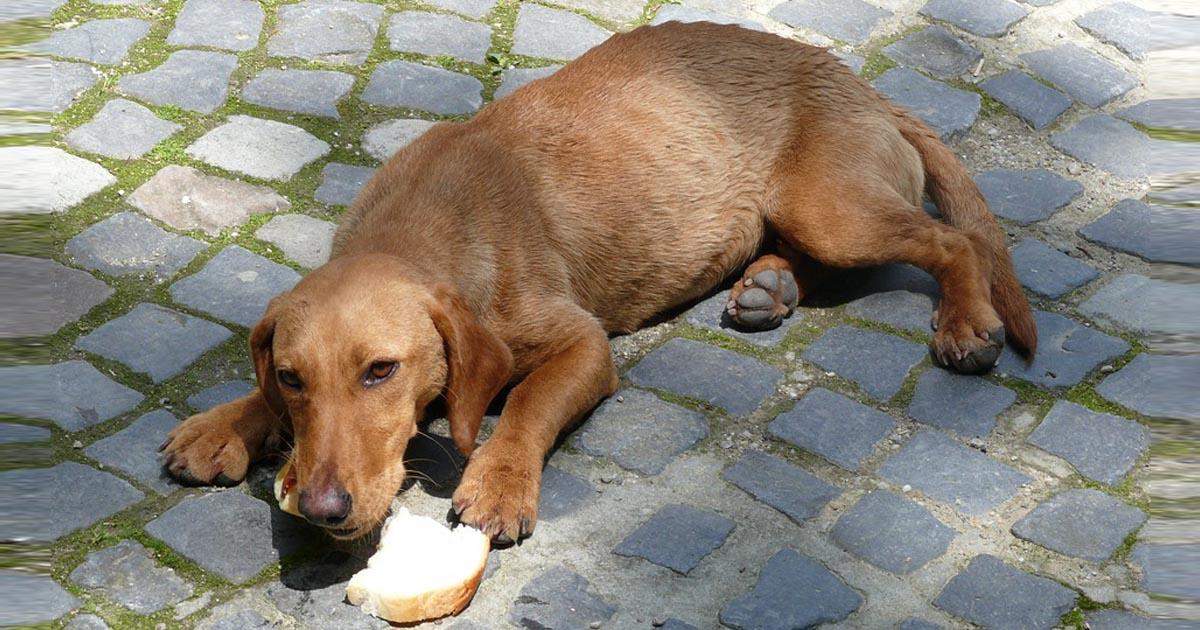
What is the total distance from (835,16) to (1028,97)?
4.03 feet

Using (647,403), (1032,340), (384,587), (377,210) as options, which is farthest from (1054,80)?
(384,587)

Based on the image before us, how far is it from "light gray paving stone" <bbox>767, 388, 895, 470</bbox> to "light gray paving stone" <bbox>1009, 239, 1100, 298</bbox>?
1265mm

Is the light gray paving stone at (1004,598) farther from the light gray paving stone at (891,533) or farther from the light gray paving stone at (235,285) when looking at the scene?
the light gray paving stone at (235,285)

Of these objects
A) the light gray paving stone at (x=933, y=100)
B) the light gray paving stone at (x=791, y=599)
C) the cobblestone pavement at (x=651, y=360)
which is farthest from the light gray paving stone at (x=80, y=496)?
the light gray paving stone at (x=933, y=100)

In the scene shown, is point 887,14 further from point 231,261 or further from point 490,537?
point 490,537

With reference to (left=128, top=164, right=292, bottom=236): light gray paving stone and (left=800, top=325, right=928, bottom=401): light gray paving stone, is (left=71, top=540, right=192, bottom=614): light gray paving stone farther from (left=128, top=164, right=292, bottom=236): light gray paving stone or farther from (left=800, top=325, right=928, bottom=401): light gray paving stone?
(left=800, top=325, right=928, bottom=401): light gray paving stone

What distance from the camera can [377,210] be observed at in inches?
216

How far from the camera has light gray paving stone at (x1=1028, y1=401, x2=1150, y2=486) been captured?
5.30 metres

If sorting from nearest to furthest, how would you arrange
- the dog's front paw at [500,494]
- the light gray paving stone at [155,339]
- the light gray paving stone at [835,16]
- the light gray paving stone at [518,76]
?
the dog's front paw at [500,494] < the light gray paving stone at [155,339] < the light gray paving stone at [518,76] < the light gray paving stone at [835,16]

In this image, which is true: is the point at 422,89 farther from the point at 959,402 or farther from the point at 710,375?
the point at 959,402

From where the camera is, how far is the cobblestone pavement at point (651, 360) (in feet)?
15.1

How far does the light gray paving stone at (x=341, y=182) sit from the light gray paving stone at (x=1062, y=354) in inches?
121

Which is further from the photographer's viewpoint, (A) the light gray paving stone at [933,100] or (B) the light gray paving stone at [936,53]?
(B) the light gray paving stone at [936,53]

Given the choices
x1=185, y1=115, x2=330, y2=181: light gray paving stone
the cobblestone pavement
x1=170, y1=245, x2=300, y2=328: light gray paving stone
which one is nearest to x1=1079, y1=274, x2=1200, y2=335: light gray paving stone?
the cobblestone pavement
